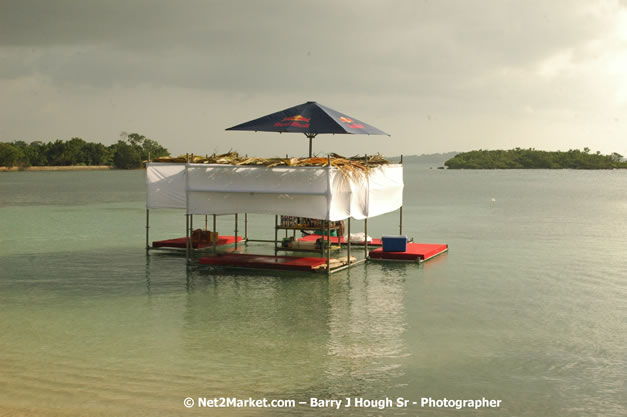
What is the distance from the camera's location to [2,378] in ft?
31.5

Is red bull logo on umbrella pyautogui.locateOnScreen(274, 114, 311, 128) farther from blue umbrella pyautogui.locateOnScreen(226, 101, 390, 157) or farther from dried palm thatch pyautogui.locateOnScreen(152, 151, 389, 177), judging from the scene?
dried palm thatch pyautogui.locateOnScreen(152, 151, 389, 177)

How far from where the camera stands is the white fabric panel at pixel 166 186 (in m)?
20.7

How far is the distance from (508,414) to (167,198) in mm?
14375

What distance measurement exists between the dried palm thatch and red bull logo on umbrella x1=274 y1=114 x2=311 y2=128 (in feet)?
4.23

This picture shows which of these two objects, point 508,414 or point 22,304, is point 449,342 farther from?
point 22,304

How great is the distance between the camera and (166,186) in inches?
821

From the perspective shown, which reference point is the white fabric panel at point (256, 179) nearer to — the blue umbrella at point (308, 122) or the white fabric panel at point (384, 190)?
the blue umbrella at point (308, 122)

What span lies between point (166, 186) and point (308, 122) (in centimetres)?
478

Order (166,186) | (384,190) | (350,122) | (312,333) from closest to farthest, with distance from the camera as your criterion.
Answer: (312,333)
(350,122)
(166,186)
(384,190)

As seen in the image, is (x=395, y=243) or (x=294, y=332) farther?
(x=395, y=243)

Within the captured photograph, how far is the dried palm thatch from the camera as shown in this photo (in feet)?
58.7

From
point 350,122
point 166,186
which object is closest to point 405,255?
point 350,122

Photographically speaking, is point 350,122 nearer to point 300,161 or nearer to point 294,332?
point 300,161

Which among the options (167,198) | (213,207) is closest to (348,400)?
(213,207)
